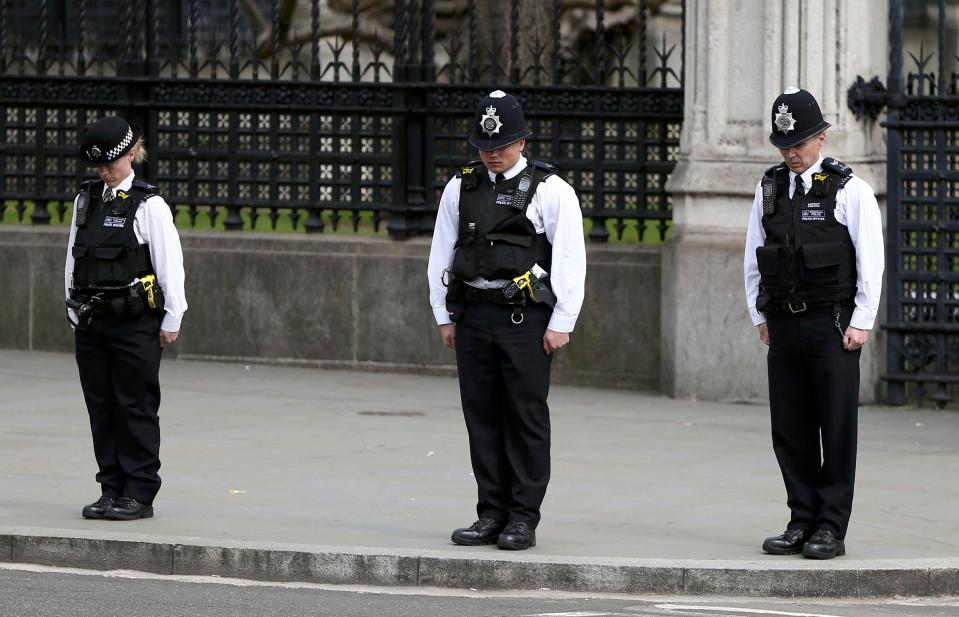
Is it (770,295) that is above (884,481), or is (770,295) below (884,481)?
above

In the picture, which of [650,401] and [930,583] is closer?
[930,583]

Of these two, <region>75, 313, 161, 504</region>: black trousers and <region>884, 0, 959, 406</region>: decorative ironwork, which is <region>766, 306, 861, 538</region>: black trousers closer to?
<region>75, 313, 161, 504</region>: black trousers

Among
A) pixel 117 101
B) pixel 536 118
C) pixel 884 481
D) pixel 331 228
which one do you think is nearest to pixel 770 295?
pixel 884 481

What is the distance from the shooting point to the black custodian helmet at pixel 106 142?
9.15 m

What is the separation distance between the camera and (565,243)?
8477 millimetres

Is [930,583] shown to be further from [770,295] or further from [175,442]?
[175,442]

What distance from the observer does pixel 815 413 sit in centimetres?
866

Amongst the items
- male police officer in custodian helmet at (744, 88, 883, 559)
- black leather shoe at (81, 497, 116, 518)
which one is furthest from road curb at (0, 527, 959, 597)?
black leather shoe at (81, 497, 116, 518)

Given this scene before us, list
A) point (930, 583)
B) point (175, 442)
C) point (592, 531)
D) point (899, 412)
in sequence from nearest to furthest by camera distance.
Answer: point (930, 583), point (592, 531), point (175, 442), point (899, 412)

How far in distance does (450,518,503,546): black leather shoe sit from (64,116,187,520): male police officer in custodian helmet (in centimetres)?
157

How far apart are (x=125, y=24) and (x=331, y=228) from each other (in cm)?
235

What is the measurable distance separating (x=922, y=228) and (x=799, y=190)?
5.27 m

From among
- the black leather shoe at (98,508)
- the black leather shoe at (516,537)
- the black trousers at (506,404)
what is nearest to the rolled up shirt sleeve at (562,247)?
the black trousers at (506,404)

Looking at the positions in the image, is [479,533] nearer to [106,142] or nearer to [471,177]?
[471,177]
